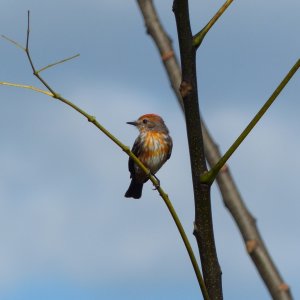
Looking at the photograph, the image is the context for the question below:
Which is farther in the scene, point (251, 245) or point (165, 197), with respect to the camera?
point (251, 245)

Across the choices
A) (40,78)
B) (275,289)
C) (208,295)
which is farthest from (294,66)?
(275,289)

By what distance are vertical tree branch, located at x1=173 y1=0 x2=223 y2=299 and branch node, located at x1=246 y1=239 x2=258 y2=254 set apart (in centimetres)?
242

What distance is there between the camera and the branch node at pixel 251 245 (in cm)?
482

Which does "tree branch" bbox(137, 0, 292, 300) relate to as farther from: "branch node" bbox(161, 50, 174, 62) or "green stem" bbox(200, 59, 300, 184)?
"green stem" bbox(200, 59, 300, 184)

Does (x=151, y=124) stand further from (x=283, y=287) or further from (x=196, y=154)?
(x=196, y=154)

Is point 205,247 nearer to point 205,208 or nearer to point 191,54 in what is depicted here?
point 205,208

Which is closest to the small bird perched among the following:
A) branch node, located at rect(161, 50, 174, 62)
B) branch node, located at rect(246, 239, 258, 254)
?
branch node, located at rect(161, 50, 174, 62)

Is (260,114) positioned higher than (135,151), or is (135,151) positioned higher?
(135,151)

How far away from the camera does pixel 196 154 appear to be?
7.89 feet

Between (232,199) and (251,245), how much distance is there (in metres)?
0.62

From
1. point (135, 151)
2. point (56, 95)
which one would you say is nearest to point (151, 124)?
point (135, 151)

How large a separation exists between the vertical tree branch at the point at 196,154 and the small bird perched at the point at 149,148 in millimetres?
8044

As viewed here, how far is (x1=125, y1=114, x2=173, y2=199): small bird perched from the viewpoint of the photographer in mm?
10727

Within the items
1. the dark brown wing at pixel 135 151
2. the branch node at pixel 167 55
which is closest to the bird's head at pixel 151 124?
the dark brown wing at pixel 135 151
